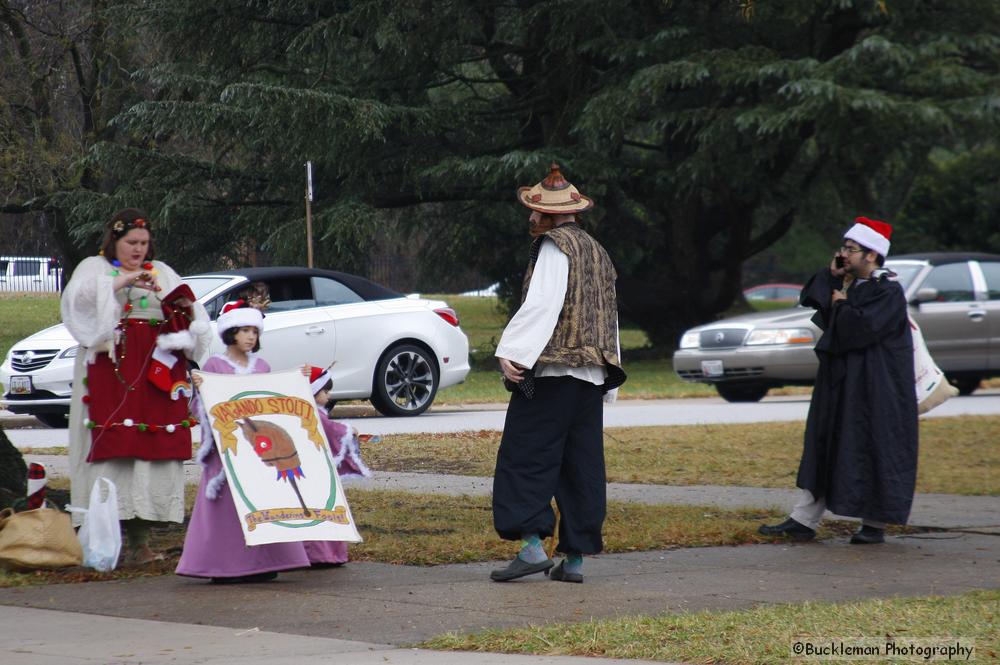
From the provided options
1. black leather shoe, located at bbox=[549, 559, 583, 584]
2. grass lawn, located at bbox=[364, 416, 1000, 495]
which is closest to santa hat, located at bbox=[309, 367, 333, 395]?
black leather shoe, located at bbox=[549, 559, 583, 584]

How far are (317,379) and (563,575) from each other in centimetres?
160

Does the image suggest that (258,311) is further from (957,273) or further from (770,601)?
(957,273)

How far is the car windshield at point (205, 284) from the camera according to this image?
1509 centimetres

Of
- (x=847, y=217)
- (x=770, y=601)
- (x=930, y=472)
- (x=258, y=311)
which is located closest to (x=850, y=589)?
(x=770, y=601)

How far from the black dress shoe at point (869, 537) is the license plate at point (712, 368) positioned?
9.78 meters

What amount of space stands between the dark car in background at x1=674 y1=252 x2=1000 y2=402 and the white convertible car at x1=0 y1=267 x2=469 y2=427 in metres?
3.36

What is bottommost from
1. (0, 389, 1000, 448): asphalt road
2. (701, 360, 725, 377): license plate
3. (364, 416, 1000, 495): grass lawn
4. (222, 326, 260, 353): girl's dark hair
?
(0, 389, 1000, 448): asphalt road

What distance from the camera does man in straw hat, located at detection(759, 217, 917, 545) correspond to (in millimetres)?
8430

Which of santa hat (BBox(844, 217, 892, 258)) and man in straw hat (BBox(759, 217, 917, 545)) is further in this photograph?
santa hat (BBox(844, 217, 892, 258))

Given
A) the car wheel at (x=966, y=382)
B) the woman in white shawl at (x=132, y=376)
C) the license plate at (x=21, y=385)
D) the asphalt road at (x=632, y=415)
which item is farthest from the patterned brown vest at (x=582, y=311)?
the car wheel at (x=966, y=382)

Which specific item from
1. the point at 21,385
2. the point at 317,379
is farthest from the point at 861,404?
the point at 21,385

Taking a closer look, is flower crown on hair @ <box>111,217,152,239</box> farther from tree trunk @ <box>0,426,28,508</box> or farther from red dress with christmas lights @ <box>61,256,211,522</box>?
tree trunk @ <box>0,426,28,508</box>

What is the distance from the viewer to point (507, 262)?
29562mm

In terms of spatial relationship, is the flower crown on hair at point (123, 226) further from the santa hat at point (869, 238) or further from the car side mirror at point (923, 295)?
the car side mirror at point (923, 295)
